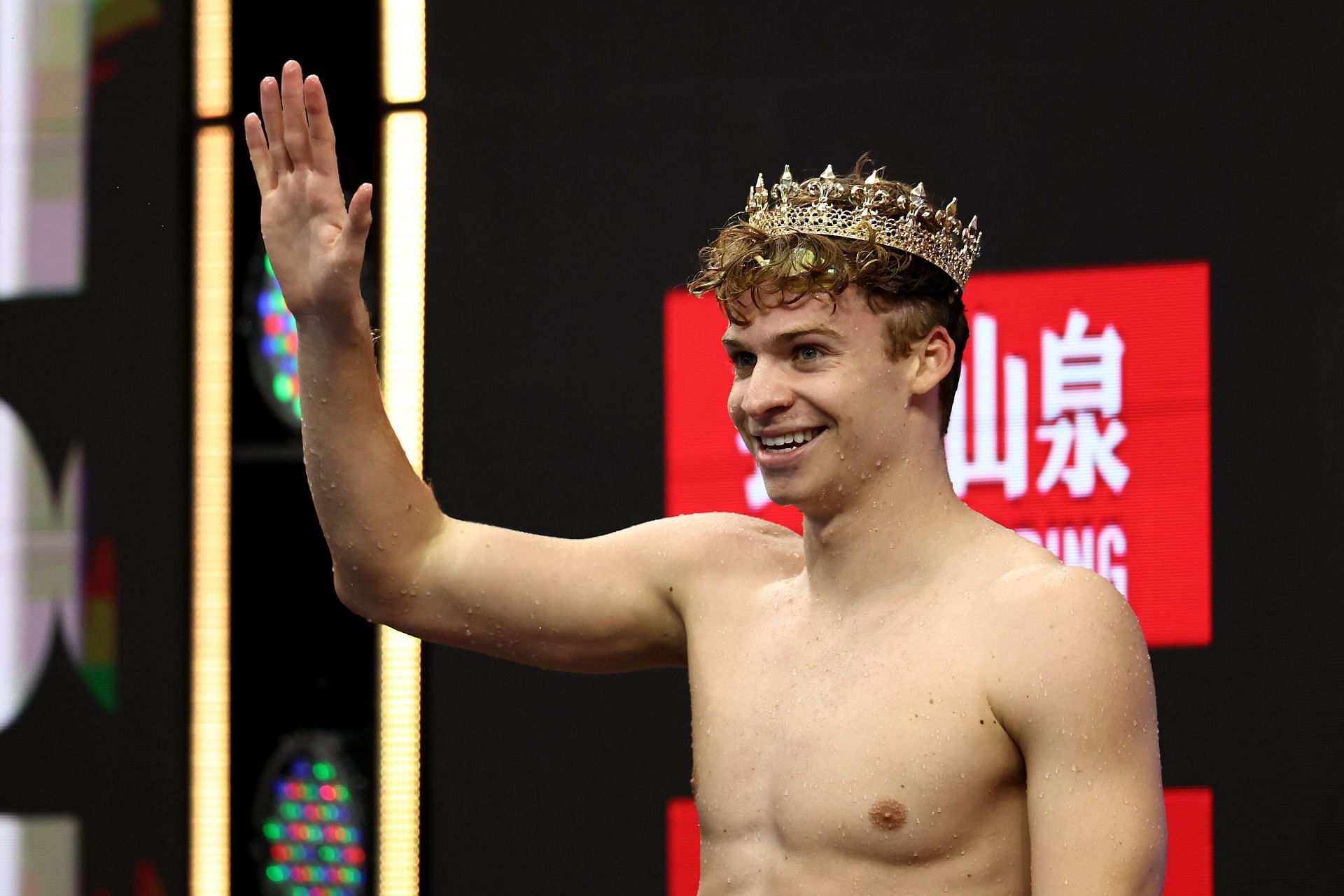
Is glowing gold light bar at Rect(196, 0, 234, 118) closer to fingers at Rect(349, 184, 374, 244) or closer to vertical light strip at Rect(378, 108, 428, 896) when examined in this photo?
vertical light strip at Rect(378, 108, 428, 896)

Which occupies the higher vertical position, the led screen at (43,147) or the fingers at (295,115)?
the led screen at (43,147)

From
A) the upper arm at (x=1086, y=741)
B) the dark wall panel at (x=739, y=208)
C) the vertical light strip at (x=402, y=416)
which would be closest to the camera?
the upper arm at (x=1086, y=741)

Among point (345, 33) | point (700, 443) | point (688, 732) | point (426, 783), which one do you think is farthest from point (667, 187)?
point (426, 783)

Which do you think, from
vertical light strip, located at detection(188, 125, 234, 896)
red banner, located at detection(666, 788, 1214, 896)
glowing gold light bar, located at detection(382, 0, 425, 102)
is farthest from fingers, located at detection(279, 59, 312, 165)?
red banner, located at detection(666, 788, 1214, 896)

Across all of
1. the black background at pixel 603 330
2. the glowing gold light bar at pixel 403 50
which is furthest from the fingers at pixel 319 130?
the glowing gold light bar at pixel 403 50

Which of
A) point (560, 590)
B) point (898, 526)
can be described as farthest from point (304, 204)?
point (898, 526)

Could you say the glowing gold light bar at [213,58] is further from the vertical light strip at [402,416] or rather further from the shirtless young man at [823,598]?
the shirtless young man at [823,598]

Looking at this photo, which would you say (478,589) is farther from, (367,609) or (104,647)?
(104,647)

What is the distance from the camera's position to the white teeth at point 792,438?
2041 millimetres

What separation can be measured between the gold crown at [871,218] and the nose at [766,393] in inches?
6.7

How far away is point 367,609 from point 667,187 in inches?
55.4

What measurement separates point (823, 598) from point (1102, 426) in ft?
4.01

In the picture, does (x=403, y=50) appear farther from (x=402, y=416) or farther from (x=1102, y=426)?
(x=1102, y=426)

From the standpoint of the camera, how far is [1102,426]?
319cm
